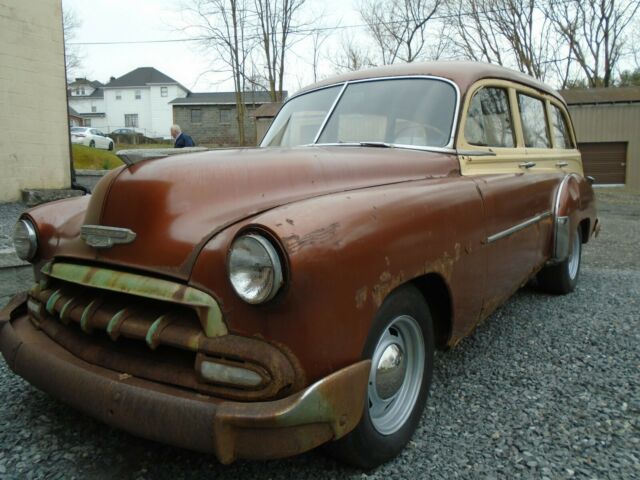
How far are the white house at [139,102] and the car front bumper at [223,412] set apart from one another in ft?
175

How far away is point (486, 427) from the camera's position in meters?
2.36

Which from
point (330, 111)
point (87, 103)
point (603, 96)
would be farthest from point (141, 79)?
point (330, 111)

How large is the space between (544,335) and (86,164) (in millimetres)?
12072

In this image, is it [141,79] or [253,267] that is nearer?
[253,267]

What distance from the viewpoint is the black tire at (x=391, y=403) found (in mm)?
1866

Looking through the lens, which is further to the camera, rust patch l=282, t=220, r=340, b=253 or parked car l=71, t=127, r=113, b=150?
parked car l=71, t=127, r=113, b=150

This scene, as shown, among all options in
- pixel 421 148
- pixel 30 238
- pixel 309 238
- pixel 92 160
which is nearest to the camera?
pixel 309 238

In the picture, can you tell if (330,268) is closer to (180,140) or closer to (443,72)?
(443,72)

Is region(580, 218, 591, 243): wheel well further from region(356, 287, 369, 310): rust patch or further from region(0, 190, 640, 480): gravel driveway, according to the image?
region(356, 287, 369, 310): rust patch

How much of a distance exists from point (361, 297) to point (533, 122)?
309 centimetres

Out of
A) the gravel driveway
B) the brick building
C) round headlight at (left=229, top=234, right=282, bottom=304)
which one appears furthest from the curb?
the brick building

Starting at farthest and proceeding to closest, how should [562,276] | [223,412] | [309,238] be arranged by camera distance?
1. [562,276]
2. [309,238]
3. [223,412]

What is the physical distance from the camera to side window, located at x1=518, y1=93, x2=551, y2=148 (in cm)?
392

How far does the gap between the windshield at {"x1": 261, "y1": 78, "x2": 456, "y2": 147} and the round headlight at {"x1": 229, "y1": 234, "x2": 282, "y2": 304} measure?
157 centimetres
